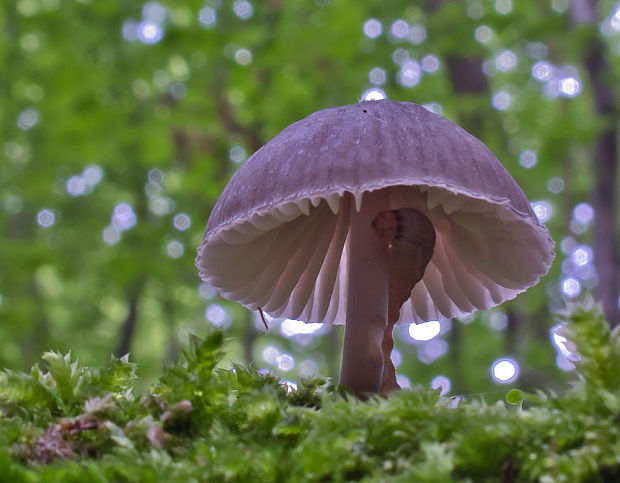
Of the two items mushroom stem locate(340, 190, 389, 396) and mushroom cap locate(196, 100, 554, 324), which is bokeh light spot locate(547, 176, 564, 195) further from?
mushroom stem locate(340, 190, 389, 396)

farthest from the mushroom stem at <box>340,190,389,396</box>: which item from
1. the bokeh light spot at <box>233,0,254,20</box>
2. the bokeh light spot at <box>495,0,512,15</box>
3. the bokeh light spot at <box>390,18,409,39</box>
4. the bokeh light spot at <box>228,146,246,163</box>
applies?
the bokeh light spot at <box>495,0,512,15</box>

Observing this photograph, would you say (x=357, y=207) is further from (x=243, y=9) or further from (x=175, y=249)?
(x=175, y=249)

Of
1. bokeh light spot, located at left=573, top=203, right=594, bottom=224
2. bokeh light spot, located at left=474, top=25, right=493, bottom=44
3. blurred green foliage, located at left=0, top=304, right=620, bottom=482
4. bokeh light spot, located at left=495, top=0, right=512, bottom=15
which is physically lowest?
blurred green foliage, located at left=0, top=304, right=620, bottom=482

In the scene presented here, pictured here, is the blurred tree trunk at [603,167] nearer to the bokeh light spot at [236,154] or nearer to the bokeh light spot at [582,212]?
the bokeh light spot at [236,154]

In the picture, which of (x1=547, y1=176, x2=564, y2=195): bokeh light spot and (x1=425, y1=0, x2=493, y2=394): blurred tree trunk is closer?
(x1=425, y1=0, x2=493, y2=394): blurred tree trunk

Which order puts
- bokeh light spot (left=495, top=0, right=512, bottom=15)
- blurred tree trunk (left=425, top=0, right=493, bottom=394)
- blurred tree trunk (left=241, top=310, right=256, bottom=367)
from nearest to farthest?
blurred tree trunk (left=425, top=0, right=493, bottom=394), bokeh light spot (left=495, top=0, right=512, bottom=15), blurred tree trunk (left=241, top=310, right=256, bottom=367)

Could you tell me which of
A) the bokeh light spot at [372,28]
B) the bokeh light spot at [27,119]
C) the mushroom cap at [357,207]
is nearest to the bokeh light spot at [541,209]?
the mushroom cap at [357,207]

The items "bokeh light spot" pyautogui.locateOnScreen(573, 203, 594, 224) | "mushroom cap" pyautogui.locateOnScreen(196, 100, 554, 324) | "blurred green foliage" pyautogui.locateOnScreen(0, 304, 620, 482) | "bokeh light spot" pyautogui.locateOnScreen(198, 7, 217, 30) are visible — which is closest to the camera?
"blurred green foliage" pyautogui.locateOnScreen(0, 304, 620, 482)
